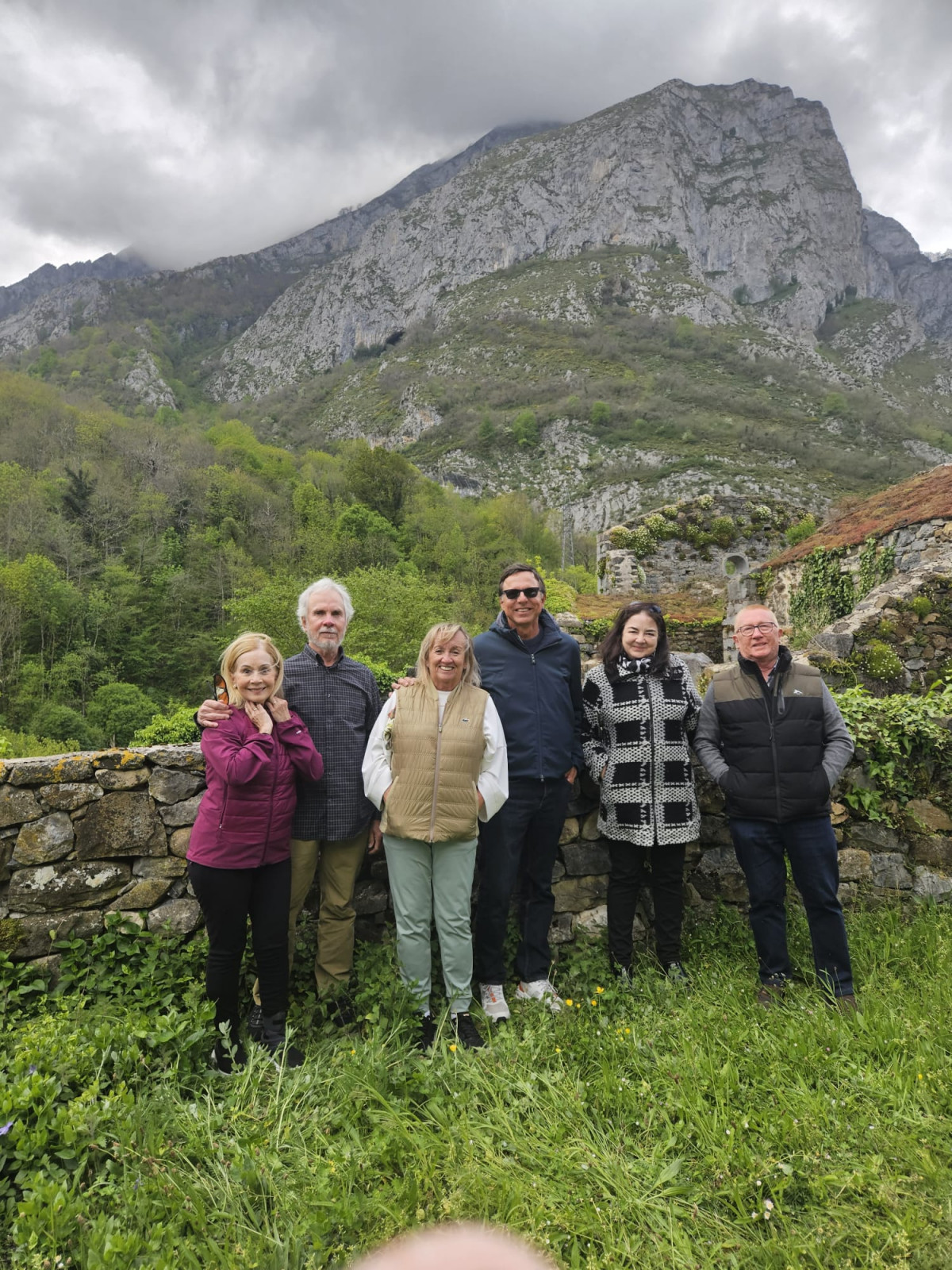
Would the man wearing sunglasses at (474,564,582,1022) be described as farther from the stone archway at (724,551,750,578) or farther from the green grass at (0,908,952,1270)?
the stone archway at (724,551,750,578)

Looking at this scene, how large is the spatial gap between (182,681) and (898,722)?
89.2 feet

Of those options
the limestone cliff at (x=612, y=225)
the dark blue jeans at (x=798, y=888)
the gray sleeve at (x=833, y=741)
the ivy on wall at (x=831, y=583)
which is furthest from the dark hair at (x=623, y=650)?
the limestone cliff at (x=612, y=225)

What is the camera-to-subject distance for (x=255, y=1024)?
2.70m

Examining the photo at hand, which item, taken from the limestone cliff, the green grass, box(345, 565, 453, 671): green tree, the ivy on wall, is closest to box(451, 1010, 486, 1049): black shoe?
the green grass

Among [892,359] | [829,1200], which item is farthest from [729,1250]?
[892,359]

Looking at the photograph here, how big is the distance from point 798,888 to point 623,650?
1464 mm

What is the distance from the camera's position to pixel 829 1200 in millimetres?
1731

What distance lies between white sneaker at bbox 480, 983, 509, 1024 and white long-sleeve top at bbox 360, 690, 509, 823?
0.90m

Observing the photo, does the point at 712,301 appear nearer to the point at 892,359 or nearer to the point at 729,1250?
the point at 892,359

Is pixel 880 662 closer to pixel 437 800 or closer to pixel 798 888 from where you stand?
pixel 798 888

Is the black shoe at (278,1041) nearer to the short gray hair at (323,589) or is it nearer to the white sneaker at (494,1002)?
the white sneaker at (494,1002)

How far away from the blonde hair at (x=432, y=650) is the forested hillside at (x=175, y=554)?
1215 cm

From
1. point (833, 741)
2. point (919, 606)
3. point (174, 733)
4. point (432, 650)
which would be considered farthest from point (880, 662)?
point (174, 733)

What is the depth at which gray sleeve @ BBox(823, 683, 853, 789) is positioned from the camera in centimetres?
292
